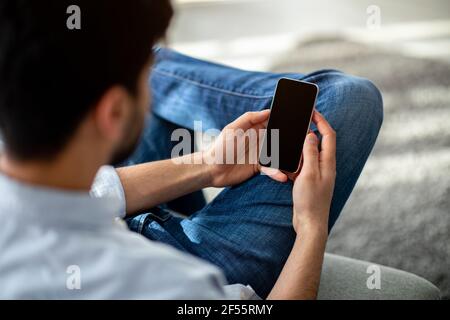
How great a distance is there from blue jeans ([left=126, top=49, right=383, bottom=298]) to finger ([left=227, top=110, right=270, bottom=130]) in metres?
0.05

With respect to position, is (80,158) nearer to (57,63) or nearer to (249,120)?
(57,63)

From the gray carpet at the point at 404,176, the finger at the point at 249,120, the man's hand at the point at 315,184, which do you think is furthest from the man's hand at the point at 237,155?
the gray carpet at the point at 404,176

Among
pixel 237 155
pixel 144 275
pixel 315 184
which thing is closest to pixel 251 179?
pixel 237 155

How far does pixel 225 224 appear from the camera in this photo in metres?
0.88

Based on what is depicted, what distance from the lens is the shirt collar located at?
21.9 inches

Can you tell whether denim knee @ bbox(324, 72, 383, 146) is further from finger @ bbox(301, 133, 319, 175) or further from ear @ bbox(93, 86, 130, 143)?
ear @ bbox(93, 86, 130, 143)

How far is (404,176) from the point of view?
145 cm

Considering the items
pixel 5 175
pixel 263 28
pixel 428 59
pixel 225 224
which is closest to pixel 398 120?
pixel 428 59

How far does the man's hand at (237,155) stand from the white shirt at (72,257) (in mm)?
382

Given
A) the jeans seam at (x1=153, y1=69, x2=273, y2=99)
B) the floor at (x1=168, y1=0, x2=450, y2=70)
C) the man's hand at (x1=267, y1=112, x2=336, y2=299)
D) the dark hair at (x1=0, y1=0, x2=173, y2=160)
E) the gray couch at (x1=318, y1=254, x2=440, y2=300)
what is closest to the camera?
the dark hair at (x1=0, y1=0, x2=173, y2=160)

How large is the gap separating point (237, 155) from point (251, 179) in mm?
47

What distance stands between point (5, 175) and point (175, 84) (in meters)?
0.54

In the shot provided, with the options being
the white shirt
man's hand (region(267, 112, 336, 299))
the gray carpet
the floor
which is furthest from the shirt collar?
the floor
